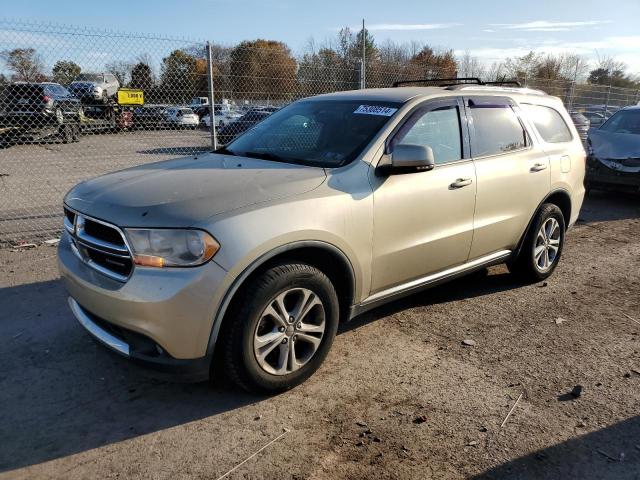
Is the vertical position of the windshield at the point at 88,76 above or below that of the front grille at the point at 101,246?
above

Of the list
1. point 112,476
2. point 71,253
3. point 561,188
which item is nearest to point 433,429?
point 112,476

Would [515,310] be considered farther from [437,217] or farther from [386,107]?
[386,107]

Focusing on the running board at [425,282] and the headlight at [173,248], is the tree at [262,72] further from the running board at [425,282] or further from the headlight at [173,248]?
the headlight at [173,248]

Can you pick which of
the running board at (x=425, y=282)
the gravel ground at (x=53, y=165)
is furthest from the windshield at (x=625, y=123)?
the gravel ground at (x=53, y=165)

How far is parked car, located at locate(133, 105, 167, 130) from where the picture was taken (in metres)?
8.66

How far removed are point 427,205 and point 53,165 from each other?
9.62m

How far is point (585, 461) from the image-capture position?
259cm

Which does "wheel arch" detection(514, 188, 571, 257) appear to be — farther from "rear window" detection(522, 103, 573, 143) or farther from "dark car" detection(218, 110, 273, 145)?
"dark car" detection(218, 110, 273, 145)

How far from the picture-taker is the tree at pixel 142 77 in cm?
812

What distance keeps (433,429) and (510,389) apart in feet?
2.28

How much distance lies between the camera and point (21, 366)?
343 centimetres

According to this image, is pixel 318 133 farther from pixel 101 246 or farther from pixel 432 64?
pixel 432 64

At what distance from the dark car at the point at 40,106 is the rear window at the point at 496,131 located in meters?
7.70

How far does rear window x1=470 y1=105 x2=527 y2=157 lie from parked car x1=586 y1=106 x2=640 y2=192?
541 centimetres
